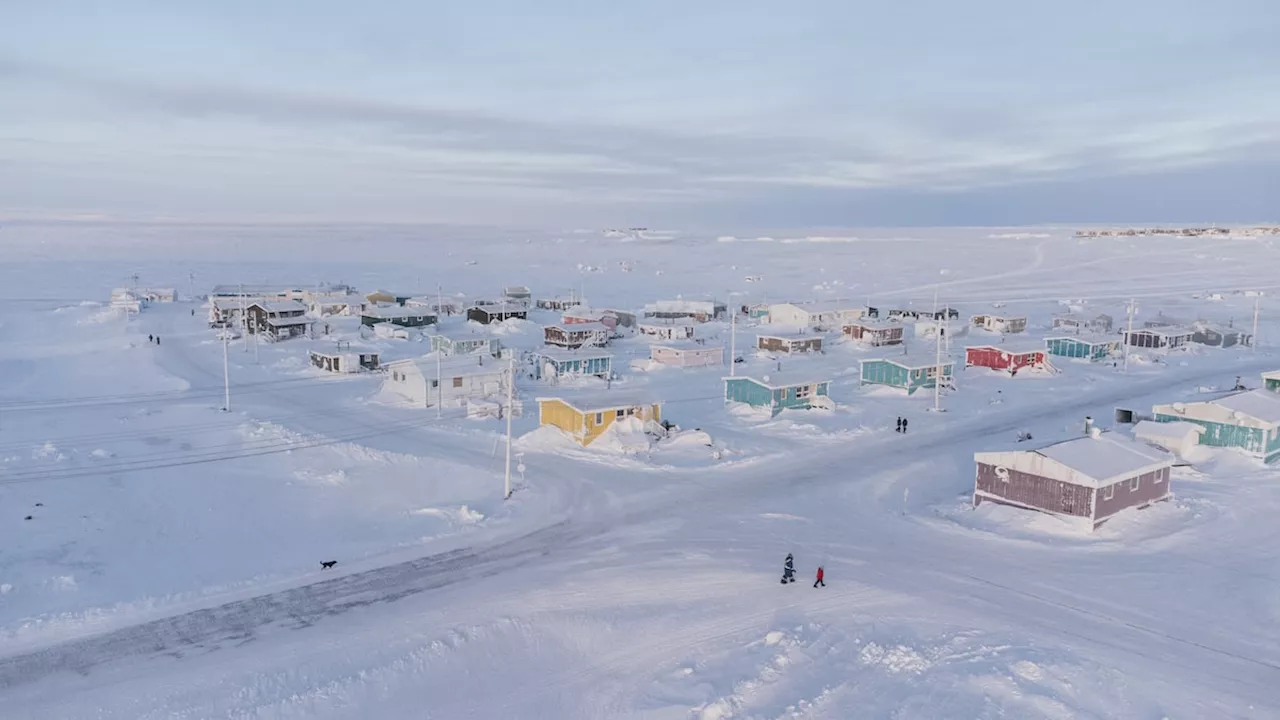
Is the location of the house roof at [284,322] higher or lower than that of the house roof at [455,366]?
higher

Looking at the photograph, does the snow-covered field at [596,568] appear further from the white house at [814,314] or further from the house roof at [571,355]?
the white house at [814,314]

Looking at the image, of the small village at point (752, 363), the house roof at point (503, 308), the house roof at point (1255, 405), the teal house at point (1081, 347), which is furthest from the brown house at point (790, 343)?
the house roof at point (1255, 405)

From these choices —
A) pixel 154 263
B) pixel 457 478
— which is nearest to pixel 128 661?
pixel 457 478

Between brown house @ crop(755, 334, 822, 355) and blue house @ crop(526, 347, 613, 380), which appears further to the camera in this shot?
brown house @ crop(755, 334, 822, 355)

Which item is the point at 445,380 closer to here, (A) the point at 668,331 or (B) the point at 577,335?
(B) the point at 577,335

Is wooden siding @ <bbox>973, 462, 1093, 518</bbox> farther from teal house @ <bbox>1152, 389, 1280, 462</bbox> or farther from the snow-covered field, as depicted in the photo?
teal house @ <bbox>1152, 389, 1280, 462</bbox>

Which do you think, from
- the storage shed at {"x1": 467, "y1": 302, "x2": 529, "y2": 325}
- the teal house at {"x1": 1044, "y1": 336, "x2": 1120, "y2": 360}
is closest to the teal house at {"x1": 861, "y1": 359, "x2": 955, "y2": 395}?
the teal house at {"x1": 1044, "y1": 336, "x2": 1120, "y2": 360}
